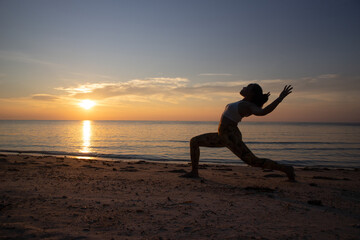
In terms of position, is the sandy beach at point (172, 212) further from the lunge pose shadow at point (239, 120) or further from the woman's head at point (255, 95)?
the woman's head at point (255, 95)

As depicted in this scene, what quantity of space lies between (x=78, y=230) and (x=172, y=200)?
5.45ft

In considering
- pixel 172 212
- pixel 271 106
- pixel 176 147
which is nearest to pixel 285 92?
pixel 271 106

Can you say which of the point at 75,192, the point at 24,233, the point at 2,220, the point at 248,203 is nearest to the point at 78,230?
the point at 24,233

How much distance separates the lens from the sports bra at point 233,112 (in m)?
5.13

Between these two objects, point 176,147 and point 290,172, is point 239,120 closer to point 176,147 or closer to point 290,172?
point 290,172

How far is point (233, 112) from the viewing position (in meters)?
5.20

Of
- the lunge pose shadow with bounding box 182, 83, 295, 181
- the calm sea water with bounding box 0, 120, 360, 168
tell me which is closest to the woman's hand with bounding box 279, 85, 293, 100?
the lunge pose shadow with bounding box 182, 83, 295, 181

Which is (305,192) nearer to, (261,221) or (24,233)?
(261,221)

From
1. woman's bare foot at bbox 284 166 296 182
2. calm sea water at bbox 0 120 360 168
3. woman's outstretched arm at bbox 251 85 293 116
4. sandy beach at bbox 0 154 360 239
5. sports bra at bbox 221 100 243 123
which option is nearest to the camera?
sandy beach at bbox 0 154 360 239

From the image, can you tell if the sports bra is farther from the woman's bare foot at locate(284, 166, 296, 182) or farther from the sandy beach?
the woman's bare foot at locate(284, 166, 296, 182)

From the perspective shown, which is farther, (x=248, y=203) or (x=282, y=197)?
(x=282, y=197)

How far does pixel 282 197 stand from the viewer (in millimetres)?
4336

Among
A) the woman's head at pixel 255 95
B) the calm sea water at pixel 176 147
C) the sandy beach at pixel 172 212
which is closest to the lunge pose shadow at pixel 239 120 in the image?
the woman's head at pixel 255 95

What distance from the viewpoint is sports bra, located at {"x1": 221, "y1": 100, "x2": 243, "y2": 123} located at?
202 inches
